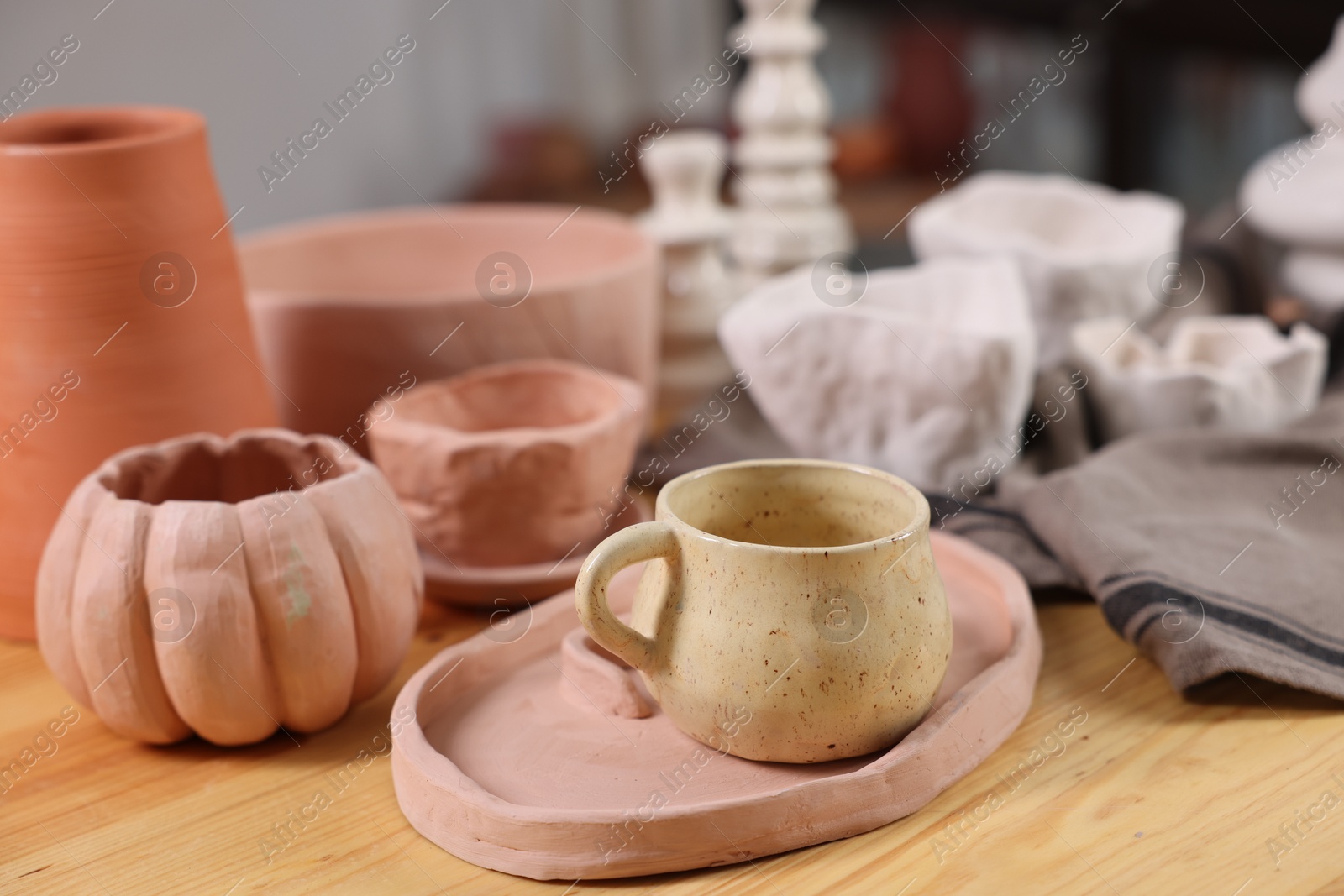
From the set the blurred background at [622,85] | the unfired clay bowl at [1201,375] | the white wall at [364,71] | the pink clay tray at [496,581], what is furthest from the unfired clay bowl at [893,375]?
the white wall at [364,71]

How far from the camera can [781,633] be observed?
522 mm

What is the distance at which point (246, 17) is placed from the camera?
83.2 inches

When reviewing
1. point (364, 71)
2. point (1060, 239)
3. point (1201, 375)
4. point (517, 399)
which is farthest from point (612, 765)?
point (364, 71)

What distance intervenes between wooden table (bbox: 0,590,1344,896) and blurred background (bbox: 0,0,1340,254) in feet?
2.26

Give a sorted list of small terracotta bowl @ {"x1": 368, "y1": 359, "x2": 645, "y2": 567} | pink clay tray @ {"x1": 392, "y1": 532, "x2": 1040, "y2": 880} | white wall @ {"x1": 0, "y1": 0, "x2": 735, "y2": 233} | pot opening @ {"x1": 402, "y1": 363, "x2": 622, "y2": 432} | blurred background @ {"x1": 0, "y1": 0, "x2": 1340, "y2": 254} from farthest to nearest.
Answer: white wall @ {"x1": 0, "y1": 0, "x2": 735, "y2": 233} → blurred background @ {"x1": 0, "y1": 0, "x2": 1340, "y2": 254} → pot opening @ {"x1": 402, "y1": 363, "x2": 622, "y2": 432} → small terracotta bowl @ {"x1": 368, "y1": 359, "x2": 645, "y2": 567} → pink clay tray @ {"x1": 392, "y1": 532, "x2": 1040, "y2": 880}

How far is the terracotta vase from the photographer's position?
2.19 ft

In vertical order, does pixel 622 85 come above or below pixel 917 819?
above

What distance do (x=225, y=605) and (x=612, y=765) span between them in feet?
0.65

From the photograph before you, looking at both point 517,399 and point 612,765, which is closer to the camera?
point 612,765

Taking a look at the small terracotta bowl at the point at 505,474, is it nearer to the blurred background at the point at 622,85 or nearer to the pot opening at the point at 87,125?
the pot opening at the point at 87,125

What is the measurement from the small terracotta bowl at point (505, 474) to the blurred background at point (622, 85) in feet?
1.90

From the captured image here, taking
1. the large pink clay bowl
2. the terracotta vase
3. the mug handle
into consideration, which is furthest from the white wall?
the mug handle

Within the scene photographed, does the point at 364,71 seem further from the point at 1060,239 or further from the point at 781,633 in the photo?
the point at 781,633

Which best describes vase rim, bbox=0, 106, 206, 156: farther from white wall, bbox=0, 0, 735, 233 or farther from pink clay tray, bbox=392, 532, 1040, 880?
white wall, bbox=0, 0, 735, 233
